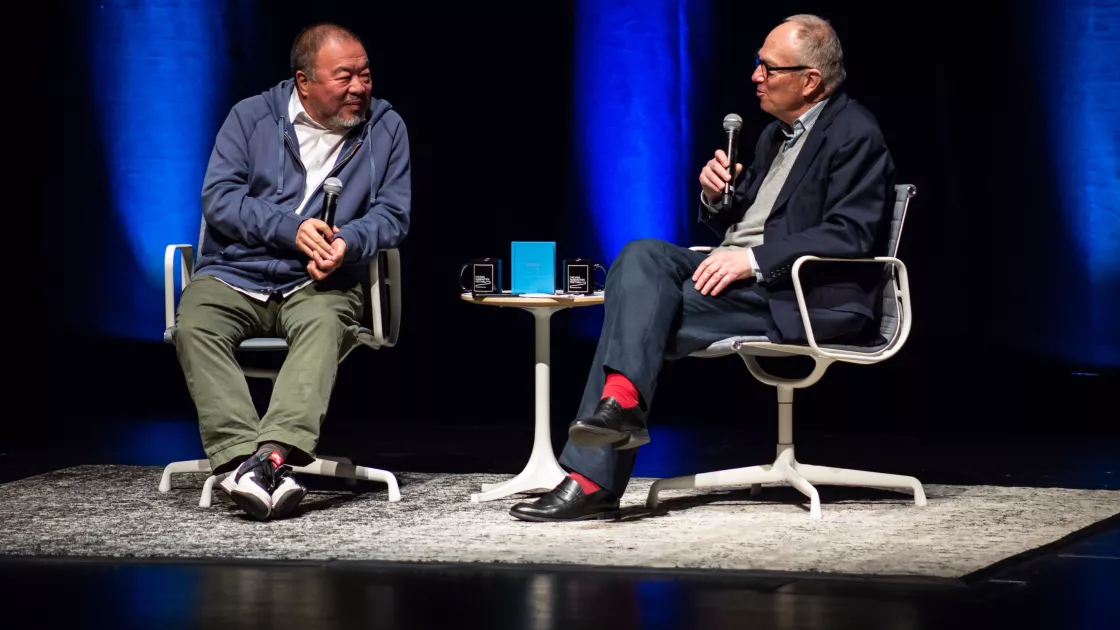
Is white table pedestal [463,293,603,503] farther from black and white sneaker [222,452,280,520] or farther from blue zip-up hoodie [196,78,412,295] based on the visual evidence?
black and white sneaker [222,452,280,520]

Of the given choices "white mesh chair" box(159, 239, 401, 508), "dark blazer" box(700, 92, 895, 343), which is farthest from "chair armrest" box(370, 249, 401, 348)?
"dark blazer" box(700, 92, 895, 343)

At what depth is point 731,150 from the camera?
351cm

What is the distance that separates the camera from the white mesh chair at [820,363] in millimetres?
3340

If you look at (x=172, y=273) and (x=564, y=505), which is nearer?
(x=564, y=505)

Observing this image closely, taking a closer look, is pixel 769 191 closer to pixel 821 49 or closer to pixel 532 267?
pixel 821 49

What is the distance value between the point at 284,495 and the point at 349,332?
1.68ft

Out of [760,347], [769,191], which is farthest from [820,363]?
[769,191]

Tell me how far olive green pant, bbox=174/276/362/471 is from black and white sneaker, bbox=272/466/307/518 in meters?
0.08

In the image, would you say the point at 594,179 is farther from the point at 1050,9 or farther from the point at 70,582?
the point at 70,582

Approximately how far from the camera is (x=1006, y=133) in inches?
216

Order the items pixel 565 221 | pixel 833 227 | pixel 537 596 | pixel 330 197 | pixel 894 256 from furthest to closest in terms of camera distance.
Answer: pixel 565 221
pixel 330 197
pixel 894 256
pixel 833 227
pixel 537 596

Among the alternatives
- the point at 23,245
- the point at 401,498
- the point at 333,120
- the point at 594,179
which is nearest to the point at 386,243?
the point at 333,120

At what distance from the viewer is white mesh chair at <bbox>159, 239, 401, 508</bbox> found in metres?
3.56

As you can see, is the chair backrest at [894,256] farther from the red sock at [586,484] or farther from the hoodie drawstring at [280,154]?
the hoodie drawstring at [280,154]
